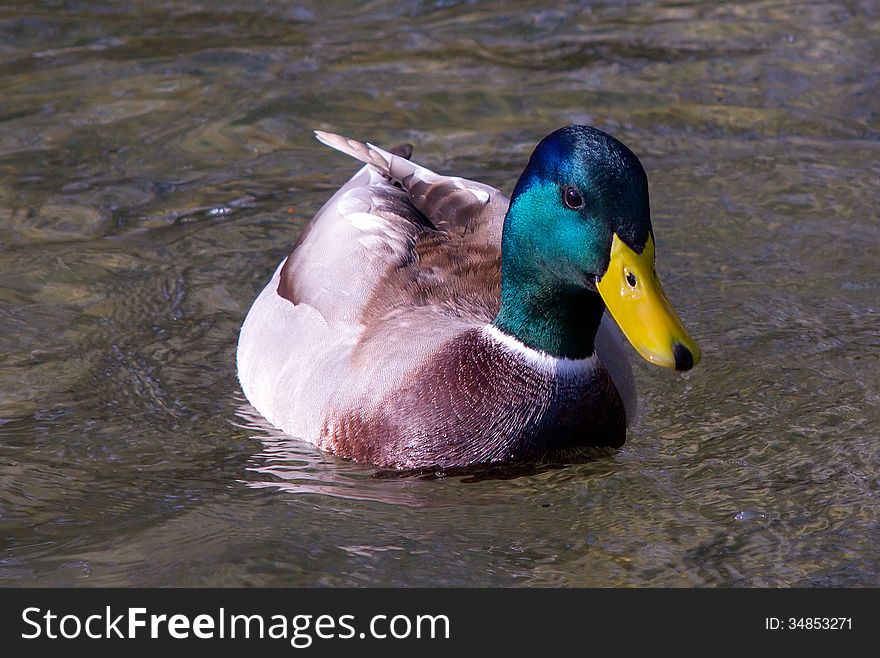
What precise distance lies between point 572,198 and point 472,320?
843mm

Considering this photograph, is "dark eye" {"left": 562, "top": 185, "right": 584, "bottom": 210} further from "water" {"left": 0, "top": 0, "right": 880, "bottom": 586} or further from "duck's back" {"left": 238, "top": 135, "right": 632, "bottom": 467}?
"water" {"left": 0, "top": 0, "right": 880, "bottom": 586}

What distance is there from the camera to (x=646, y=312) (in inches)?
183

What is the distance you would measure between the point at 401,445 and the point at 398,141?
133 inches

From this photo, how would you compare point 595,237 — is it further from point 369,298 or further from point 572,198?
point 369,298

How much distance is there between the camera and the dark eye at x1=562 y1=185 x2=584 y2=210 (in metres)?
4.78

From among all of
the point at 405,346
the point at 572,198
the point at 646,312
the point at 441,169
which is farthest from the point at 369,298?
the point at 441,169

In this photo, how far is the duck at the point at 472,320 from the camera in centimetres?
472

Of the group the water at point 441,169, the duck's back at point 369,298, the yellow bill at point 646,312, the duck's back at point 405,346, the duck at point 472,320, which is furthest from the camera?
the duck's back at point 369,298

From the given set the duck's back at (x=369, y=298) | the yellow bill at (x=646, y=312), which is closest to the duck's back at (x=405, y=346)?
the duck's back at (x=369, y=298)

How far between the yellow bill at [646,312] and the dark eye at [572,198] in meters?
0.17

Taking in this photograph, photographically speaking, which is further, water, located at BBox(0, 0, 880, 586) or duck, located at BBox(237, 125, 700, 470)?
water, located at BBox(0, 0, 880, 586)

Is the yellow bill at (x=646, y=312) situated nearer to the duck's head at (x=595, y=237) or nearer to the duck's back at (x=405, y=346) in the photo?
the duck's head at (x=595, y=237)

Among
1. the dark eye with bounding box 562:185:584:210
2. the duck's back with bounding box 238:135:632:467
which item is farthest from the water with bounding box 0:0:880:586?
the dark eye with bounding box 562:185:584:210

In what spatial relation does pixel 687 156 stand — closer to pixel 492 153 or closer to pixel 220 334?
pixel 492 153
